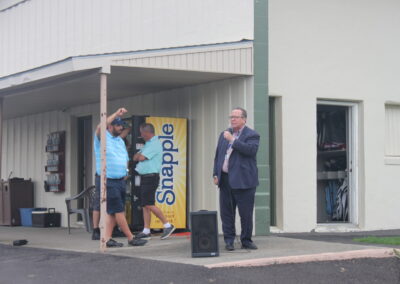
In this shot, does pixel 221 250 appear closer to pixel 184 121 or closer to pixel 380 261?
pixel 380 261

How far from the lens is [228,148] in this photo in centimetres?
1003

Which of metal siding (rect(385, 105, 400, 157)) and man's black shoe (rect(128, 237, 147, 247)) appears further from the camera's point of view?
metal siding (rect(385, 105, 400, 157))

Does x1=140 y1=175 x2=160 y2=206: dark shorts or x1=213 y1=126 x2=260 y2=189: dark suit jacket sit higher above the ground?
x1=213 y1=126 x2=260 y2=189: dark suit jacket

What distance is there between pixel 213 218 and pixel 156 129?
12.2ft

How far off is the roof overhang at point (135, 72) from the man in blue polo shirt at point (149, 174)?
3.24ft

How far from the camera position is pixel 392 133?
14422mm

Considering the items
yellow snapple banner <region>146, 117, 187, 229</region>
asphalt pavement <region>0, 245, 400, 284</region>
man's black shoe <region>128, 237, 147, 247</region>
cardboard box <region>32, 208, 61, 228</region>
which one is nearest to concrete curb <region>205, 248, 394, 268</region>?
asphalt pavement <region>0, 245, 400, 284</region>

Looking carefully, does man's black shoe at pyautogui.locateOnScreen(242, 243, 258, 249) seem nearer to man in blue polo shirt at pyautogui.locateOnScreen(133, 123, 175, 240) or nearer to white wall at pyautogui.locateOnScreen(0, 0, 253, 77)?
man in blue polo shirt at pyautogui.locateOnScreen(133, 123, 175, 240)

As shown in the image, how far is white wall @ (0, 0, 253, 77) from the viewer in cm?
1266

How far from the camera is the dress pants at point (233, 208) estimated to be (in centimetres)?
998

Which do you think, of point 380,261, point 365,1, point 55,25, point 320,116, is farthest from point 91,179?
point 380,261

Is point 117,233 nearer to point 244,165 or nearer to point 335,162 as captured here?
point 244,165

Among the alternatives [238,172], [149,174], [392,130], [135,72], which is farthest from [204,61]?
[392,130]

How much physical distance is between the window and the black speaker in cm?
582
